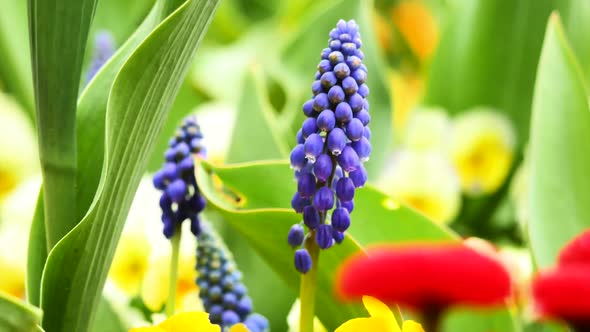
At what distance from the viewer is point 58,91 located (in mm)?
329

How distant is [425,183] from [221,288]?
33 cm

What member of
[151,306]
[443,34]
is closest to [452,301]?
[151,306]

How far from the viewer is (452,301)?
17 centimetres

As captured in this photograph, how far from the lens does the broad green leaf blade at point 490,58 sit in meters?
0.72

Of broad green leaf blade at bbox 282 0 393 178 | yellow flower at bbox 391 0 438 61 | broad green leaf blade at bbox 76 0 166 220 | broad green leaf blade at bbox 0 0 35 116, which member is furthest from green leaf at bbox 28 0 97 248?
yellow flower at bbox 391 0 438 61

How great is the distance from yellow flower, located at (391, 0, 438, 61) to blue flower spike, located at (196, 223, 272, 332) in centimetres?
71

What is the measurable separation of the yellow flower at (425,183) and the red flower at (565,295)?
479 mm

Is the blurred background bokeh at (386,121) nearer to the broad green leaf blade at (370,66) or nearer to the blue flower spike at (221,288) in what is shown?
the broad green leaf blade at (370,66)

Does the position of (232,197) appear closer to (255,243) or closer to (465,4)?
(255,243)

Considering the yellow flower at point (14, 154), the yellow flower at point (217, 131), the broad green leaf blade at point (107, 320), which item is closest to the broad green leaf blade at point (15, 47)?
the yellow flower at point (14, 154)

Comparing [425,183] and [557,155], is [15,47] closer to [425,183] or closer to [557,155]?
[425,183]

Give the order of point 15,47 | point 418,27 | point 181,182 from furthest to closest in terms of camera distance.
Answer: point 418,27 < point 15,47 < point 181,182

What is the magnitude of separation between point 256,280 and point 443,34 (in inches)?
15.0

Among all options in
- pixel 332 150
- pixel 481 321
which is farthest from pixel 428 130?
pixel 332 150
